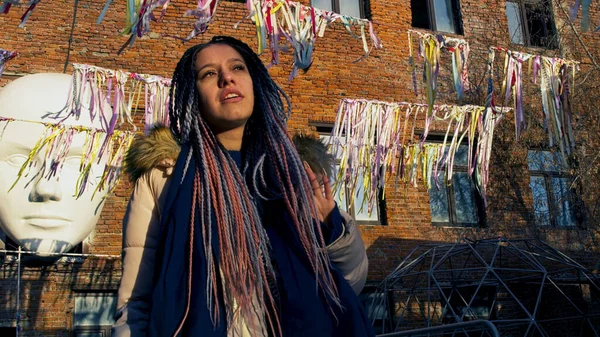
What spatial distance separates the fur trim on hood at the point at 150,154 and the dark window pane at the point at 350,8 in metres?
10.8

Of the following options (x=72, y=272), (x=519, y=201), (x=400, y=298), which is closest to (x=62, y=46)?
(x=72, y=272)

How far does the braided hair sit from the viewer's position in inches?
81.7

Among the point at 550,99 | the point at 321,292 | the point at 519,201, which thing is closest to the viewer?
the point at 321,292

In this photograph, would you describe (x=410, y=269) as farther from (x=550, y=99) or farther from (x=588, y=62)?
(x=588, y=62)

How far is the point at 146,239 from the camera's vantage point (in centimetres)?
215

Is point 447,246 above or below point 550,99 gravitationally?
below

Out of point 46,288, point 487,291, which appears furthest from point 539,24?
point 46,288

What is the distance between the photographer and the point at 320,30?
8227 millimetres

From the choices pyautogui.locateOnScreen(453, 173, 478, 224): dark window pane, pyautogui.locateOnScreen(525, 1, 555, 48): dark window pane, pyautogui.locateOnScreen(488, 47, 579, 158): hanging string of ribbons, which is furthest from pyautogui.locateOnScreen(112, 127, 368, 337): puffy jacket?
pyautogui.locateOnScreen(525, 1, 555, 48): dark window pane

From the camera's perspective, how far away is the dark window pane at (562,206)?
1285 cm

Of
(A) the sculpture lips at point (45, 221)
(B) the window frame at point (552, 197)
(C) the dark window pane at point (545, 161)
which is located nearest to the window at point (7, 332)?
(A) the sculpture lips at point (45, 221)

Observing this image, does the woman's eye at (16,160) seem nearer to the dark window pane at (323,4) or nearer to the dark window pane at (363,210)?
the dark window pane at (363,210)

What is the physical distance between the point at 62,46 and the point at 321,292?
32.0 feet

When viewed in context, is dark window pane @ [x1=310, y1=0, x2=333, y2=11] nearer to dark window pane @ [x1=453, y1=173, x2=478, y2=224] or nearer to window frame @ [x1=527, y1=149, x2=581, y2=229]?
dark window pane @ [x1=453, y1=173, x2=478, y2=224]
